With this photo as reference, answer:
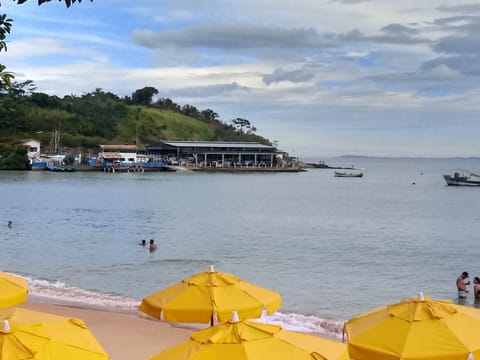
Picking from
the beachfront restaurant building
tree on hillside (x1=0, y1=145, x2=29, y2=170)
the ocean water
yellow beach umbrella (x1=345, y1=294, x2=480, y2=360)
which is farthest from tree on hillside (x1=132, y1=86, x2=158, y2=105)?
yellow beach umbrella (x1=345, y1=294, x2=480, y2=360)

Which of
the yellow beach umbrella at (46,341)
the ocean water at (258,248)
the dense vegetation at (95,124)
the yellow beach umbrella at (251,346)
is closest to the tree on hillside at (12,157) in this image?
the dense vegetation at (95,124)

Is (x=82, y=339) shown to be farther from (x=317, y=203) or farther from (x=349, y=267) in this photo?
(x=317, y=203)

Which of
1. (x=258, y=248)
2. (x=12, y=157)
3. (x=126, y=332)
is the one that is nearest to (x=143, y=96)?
(x=12, y=157)

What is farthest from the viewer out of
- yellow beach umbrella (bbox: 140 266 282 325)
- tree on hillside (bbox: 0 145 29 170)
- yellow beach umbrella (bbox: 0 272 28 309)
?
tree on hillside (bbox: 0 145 29 170)

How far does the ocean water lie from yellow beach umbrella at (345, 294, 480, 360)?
6.40 metres

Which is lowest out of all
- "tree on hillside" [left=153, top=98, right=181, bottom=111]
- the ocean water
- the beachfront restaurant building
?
the ocean water

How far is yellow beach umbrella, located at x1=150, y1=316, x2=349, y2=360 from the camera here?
6.34 m

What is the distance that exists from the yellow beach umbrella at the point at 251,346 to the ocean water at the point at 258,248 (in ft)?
27.1

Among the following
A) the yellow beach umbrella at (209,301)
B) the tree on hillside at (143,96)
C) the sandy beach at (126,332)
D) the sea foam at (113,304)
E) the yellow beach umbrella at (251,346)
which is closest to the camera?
→ the yellow beach umbrella at (251,346)

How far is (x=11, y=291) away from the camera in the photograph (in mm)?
10781

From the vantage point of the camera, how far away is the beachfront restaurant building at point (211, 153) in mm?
132500

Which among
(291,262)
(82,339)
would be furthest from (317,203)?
(82,339)

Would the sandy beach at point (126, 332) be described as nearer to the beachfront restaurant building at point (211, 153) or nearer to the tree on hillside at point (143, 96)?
the beachfront restaurant building at point (211, 153)

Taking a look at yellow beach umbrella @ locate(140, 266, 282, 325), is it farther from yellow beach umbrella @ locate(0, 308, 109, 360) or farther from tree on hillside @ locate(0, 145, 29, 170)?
tree on hillside @ locate(0, 145, 29, 170)
